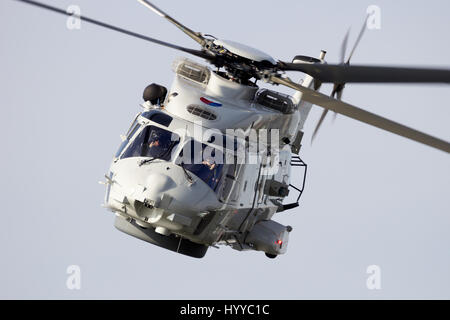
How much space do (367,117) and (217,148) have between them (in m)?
3.44

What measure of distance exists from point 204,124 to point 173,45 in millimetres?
2544

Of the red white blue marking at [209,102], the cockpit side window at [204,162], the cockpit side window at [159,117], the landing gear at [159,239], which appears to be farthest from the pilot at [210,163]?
the landing gear at [159,239]

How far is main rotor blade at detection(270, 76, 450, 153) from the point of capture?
2078cm

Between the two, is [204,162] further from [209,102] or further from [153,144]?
[209,102]

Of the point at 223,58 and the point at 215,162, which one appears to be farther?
the point at 223,58

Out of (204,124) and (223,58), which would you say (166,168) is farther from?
(223,58)

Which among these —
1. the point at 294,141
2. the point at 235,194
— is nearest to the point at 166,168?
the point at 235,194

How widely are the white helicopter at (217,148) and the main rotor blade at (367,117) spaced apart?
3cm

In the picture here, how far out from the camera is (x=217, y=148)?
72.1 ft

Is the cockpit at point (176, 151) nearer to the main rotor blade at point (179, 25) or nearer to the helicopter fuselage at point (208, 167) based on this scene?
the helicopter fuselage at point (208, 167)

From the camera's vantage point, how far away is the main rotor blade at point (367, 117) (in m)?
20.8

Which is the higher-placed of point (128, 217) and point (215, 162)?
point (215, 162)

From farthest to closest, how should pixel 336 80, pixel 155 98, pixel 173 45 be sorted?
pixel 155 98
pixel 336 80
pixel 173 45

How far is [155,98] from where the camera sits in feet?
77.7
